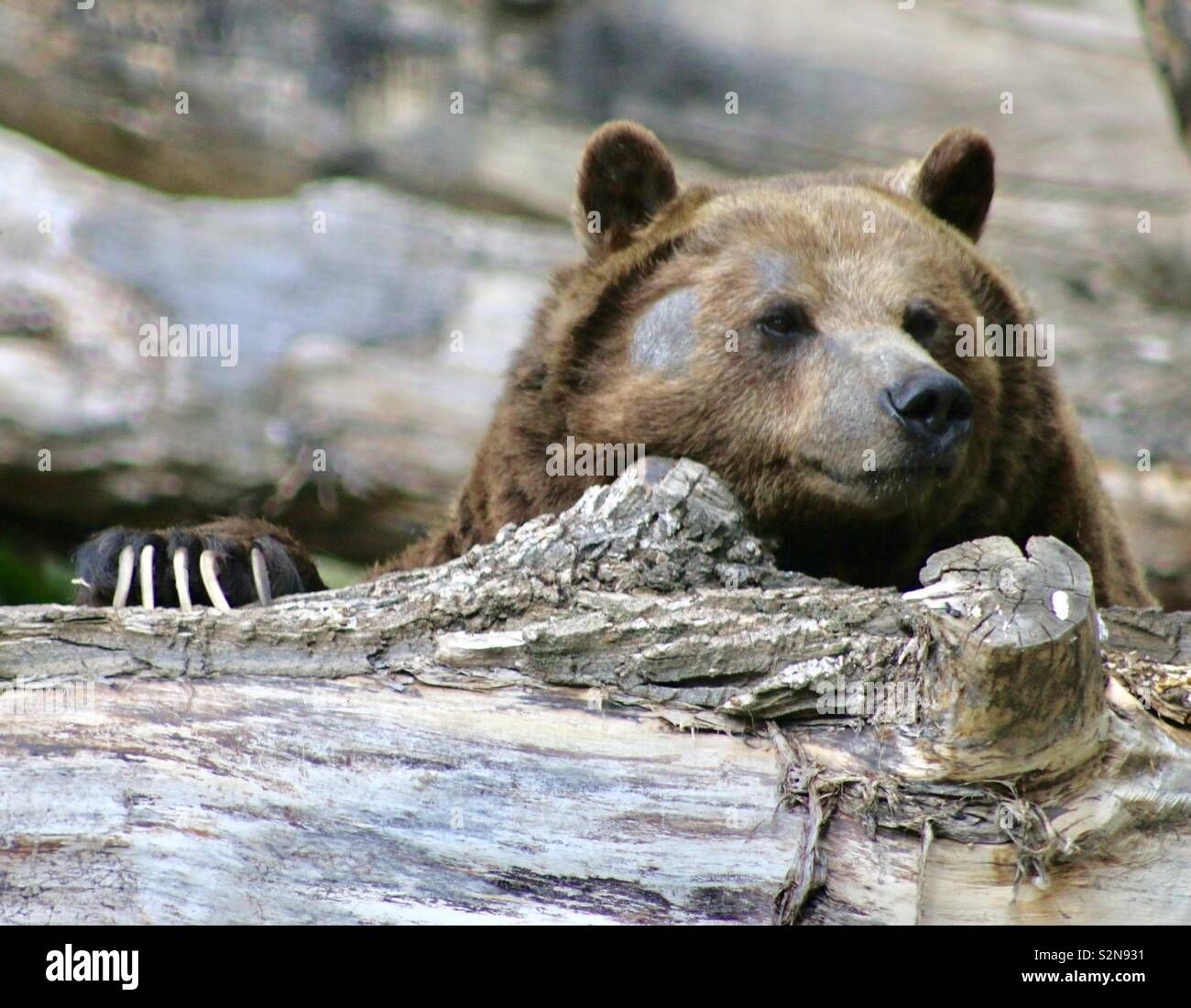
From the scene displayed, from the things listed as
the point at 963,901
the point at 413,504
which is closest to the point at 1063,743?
the point at 963,901

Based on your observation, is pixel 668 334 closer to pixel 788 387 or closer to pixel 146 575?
pixel 788 387

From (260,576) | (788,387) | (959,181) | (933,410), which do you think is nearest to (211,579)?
(260,576)

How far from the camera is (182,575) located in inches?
180

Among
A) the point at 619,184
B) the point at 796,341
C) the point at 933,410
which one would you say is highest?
the point at 619,184

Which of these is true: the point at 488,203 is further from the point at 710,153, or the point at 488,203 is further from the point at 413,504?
the point at 413,504

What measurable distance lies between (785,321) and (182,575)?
214cm

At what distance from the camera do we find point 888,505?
435 cm

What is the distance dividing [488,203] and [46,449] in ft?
13.1

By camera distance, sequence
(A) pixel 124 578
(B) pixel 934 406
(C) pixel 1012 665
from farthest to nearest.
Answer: (A) pixel 124 578
(B) pixel 934 406
(C) pixel 1012 665

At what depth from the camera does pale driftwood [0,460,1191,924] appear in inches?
125

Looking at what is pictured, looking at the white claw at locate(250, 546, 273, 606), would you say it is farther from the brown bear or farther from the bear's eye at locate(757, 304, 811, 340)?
the bear's eye at locate(757, 304, 811, 340)

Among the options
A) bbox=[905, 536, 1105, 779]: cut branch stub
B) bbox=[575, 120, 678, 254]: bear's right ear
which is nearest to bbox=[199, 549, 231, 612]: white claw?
bbox=[575, 120, 678, 254]: bear's right ear

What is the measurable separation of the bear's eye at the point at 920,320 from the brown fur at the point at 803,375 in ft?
0.12

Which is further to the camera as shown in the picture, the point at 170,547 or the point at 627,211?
the point at 627,211
